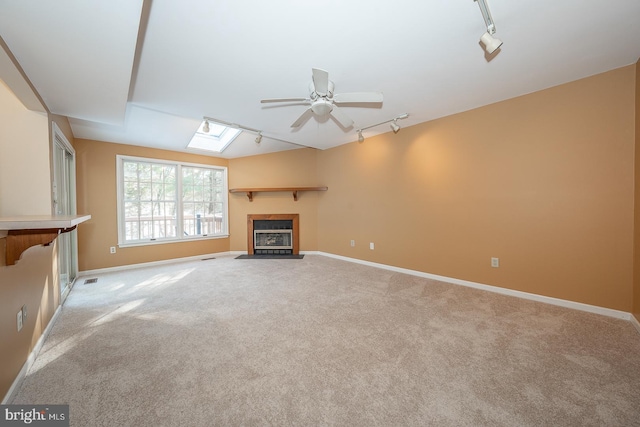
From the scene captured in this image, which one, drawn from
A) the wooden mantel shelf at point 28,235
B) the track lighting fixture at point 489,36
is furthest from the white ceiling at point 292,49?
the wooden mantel shelf at point 28,235

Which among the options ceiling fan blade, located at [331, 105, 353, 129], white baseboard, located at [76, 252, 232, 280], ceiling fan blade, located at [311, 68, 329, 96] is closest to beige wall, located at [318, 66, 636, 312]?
ceiling fan blade, located at [331, 105, 353, 129]

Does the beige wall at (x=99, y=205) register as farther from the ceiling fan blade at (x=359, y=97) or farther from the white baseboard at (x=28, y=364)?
the ceiling fan blade at (x=359, y=97)

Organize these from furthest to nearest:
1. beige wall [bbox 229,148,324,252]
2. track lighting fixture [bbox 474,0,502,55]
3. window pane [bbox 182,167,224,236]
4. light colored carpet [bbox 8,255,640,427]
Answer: beige wall [bbox 229,148,324,252] → window pane [bbox 182,167,224,236] → track lighting fixture [bbox 474,0,502,55] → light colored carpet [bbox 8,255,640,427]

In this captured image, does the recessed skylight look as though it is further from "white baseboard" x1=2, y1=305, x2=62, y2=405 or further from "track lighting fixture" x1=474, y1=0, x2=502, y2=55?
"track lighting fixture" x1=474, y1=0, x2=502, y2=55

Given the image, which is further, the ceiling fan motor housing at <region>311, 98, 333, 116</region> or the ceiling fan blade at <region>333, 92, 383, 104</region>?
the ceiling fan motor housing at <region>311, 98, 333, 116</region>

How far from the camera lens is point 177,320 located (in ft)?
7.69

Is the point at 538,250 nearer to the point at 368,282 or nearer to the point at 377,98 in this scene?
the point at 368,282

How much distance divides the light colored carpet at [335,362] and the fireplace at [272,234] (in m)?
2.51

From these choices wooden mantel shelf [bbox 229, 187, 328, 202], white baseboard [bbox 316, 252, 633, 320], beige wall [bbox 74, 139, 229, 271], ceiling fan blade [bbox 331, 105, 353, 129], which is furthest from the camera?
wooden mantel shelf [bbox 229, 187, 328, 202]

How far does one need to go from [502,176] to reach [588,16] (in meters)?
1.65

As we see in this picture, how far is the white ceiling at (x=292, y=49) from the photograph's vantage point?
1.49 meters

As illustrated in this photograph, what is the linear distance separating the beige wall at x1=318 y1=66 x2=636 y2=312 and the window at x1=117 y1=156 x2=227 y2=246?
147 inches

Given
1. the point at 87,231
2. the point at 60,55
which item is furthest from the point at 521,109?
the point at 87,231

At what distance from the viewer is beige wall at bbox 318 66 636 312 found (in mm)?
2301
